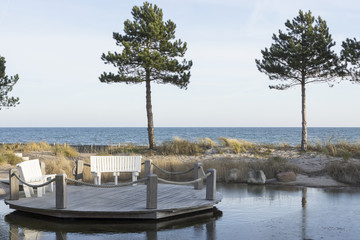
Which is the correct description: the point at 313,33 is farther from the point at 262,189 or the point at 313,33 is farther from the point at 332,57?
the point at 262,189

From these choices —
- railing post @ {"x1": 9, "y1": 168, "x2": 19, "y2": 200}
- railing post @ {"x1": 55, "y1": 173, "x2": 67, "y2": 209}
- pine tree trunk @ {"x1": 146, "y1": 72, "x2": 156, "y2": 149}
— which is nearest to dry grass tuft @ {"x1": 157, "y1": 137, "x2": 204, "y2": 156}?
pine tree trunk @ {"x1": 146, "y1": 72, "x2": 156, "y2": 149}

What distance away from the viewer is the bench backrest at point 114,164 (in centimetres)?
1151

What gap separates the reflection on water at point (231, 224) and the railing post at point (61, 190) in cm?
33

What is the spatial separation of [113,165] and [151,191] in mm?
4149

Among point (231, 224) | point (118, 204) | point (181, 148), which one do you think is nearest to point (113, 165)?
point (118, 204)

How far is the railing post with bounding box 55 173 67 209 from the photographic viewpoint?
26.0 ft

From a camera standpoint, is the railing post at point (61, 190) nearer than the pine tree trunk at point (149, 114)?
Yes

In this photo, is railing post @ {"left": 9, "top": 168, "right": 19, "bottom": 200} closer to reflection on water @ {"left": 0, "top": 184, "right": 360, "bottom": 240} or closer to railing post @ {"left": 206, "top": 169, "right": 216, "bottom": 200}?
reflection on water @ {"left": 0, "top": 184, "right": 360, "bottom": 240}

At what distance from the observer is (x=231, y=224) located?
25.3ft

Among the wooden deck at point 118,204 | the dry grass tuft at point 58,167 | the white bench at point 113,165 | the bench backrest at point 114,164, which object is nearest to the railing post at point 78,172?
the white bench at point 113,165

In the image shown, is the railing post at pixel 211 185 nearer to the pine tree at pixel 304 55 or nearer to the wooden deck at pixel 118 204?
the wooden deck at pixel 118 204

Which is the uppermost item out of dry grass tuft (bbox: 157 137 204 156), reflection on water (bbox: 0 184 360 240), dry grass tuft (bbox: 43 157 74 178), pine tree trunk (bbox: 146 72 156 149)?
pine tree trunk (bbox: 146 72 156 149)

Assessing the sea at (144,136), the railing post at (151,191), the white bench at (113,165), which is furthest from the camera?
the sea at (144,136)

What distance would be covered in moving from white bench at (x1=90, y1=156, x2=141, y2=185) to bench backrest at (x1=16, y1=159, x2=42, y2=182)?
160 centimetres
